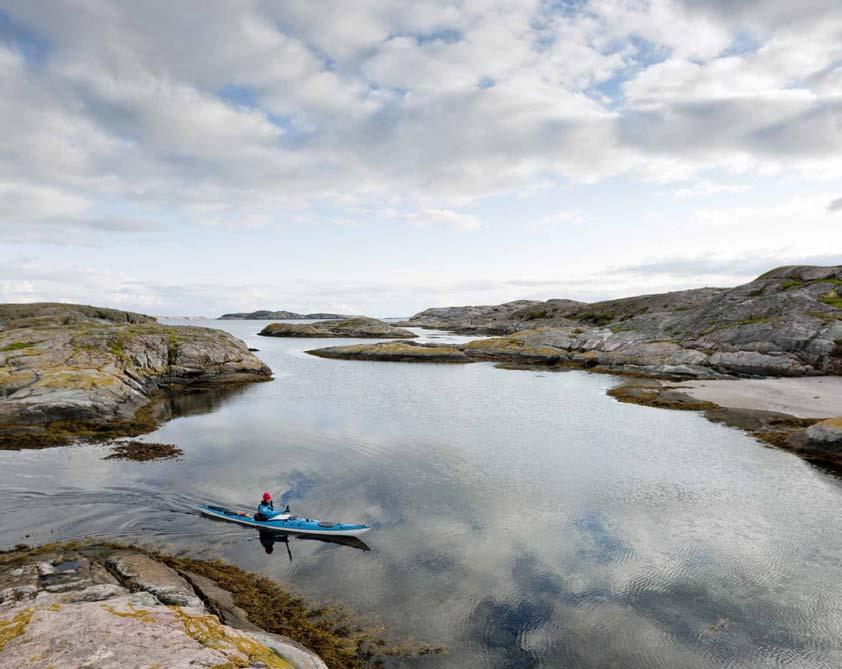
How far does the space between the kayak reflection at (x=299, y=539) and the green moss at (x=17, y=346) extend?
4635cm

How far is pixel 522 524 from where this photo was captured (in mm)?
22281

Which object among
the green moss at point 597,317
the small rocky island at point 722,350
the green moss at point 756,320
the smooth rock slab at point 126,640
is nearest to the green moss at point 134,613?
the smooth rock slab at point 126,640

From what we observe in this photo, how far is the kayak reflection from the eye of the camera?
2023 centimetres

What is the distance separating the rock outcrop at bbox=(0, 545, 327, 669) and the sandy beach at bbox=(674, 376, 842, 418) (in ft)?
163

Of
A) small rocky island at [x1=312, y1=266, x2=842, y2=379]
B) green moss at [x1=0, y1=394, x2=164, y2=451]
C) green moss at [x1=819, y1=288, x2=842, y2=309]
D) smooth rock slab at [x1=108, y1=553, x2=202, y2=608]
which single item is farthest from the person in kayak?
green moss at [x1=819, y1=288, x2=842, y2=309]

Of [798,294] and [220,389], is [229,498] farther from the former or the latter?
[798,294]

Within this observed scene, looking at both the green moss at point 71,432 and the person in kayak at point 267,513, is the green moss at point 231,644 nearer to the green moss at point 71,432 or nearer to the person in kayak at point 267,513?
the person in kayak at point 267,513

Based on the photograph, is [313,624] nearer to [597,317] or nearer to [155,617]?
[155,617]

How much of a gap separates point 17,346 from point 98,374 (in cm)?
1192

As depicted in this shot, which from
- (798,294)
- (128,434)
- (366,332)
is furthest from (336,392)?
(366,332)

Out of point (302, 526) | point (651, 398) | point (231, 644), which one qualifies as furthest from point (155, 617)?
point (651, 398)

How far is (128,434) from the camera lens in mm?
37594

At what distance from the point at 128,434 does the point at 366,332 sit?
13476 centimetres

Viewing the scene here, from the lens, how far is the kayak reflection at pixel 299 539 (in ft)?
66.4
